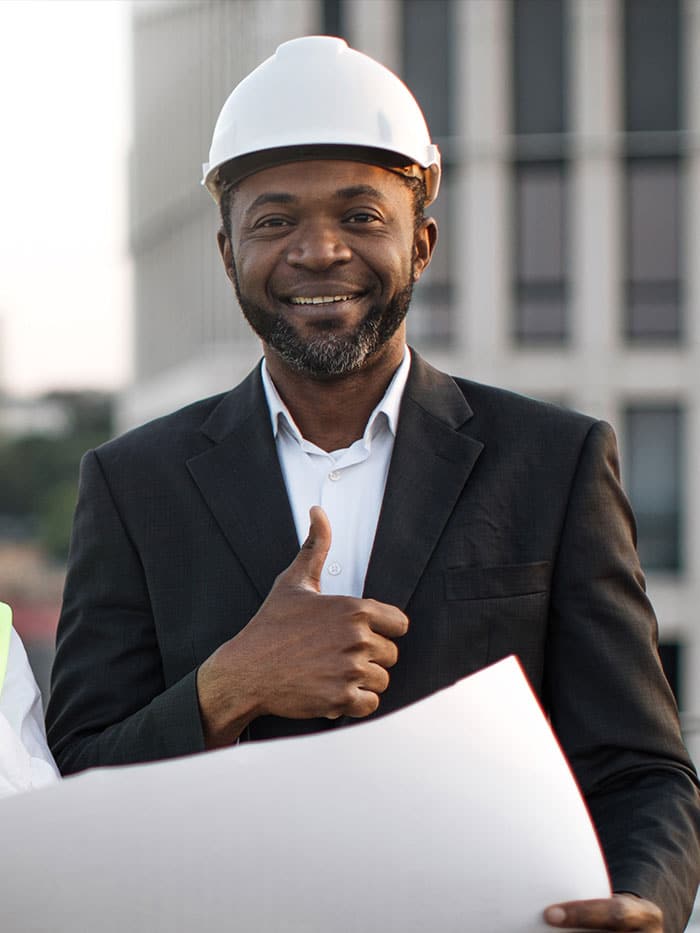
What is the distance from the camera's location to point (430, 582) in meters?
2.37

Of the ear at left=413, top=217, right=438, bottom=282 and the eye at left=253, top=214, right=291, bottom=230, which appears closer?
the eye at left=253, top=214, right=291, bottom=230

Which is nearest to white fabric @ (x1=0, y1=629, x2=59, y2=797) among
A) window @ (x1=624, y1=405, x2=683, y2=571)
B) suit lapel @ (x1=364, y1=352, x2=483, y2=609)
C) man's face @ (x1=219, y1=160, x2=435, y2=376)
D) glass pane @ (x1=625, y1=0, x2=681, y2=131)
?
suit lapel @ (x1=364, y1=352, x2=483, y2=609)

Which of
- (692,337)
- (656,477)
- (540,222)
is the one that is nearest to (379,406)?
(656,477)

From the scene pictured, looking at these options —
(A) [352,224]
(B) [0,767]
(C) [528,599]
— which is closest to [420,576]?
(C) [528,599]

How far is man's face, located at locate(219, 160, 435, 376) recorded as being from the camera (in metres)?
2.37

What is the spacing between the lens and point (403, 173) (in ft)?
8.04

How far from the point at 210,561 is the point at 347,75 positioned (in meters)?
0.77

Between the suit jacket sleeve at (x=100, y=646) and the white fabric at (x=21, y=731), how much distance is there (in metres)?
0.12

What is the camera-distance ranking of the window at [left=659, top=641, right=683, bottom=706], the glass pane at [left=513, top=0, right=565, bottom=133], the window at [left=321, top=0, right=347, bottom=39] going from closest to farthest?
the window at [left=659, top=641, right=683, bottom=706] < the glass pane at [left=513, top=0, right=565, bottom=133] < the window at [left=321, top=0, right=347, bottom=39]

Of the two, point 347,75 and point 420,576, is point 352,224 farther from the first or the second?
point 420,576

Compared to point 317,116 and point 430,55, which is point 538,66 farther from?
point 317,116

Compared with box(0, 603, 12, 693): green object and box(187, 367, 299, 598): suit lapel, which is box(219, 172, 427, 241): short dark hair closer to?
box(187, 367, 299, 598): suit lapel

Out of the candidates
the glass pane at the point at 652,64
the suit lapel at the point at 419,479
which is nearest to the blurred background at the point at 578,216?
the glass pane at the point at 652,64

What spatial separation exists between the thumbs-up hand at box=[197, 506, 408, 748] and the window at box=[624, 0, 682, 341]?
71.2 ft
